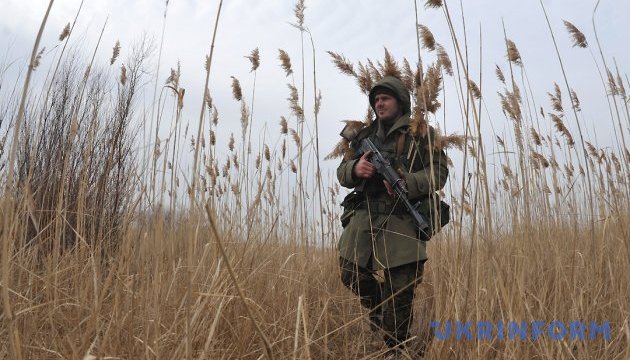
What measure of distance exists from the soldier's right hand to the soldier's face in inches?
10.7

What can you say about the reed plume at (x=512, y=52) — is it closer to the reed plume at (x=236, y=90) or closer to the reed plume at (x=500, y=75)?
the reed plume at (x=500, y=75)

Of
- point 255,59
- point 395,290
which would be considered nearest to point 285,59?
point 255,59

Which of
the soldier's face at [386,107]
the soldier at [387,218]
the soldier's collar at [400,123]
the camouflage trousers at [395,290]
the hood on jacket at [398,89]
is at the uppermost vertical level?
the hood on jacket at [398,89]

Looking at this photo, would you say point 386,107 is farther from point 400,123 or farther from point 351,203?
point 351,203

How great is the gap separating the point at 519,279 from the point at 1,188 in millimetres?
2302

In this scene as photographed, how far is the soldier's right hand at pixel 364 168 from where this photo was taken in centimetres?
218

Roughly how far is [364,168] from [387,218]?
0.84 ft

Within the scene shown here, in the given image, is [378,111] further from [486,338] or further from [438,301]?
[486,338]

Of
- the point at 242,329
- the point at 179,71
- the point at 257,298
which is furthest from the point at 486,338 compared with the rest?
the point at 179,71

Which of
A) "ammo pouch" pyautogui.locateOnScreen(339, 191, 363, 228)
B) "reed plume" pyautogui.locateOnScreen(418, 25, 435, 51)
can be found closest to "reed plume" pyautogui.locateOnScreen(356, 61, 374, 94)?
"reed plume" pyautogui.locateOnScreen(418, 25, 435, 51)

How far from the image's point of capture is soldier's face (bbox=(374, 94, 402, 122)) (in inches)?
93.3

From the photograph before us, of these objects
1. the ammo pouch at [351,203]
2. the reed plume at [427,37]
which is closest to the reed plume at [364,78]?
the reed plume at [427,37]

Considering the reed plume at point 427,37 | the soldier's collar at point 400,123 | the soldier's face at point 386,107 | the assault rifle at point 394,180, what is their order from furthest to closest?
the soldier's face at point 386,107
the soldier's collar at point 400,123
the assault rifle at point 394,180
the reed plume at point 427,37

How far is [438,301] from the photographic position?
1.58 metres
